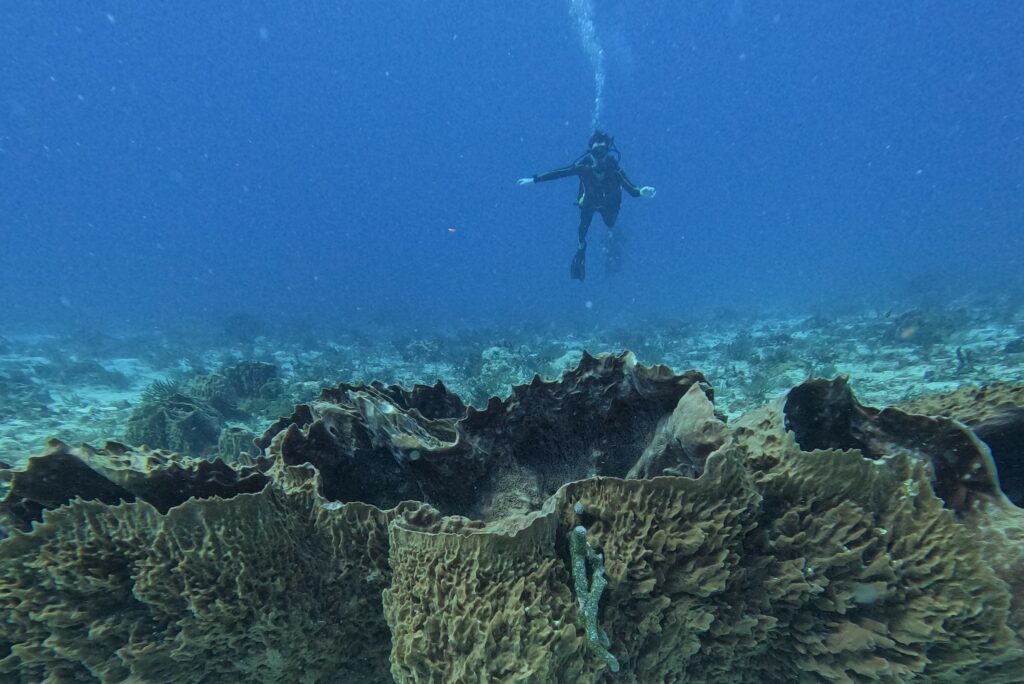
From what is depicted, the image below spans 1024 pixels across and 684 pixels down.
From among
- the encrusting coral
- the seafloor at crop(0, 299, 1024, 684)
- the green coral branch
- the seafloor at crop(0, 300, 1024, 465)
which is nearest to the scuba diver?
the seafloor at crop(0, 300, 1024, 465)

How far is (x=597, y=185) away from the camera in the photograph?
2006 centimetres

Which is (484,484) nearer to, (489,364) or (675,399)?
(675,399)

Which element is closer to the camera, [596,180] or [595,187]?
[596,180]

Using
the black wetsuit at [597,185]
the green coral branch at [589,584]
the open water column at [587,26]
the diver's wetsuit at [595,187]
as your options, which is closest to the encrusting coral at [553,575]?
the green coral branch at [589,584]

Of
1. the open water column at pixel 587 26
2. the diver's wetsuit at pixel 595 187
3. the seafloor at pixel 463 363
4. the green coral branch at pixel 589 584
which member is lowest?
the green coral branch at pixel 589 584

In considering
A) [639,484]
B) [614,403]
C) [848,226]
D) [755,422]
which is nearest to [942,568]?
[755,422]

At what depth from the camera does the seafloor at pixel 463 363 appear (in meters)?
9.07

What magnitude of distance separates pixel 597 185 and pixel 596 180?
0.81ft

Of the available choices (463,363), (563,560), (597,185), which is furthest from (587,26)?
(563,560)

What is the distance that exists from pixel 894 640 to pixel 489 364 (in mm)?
12265

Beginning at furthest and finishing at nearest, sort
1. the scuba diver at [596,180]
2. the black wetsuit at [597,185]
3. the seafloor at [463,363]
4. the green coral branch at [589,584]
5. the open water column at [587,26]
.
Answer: the open water column at [587,26] → the black wetsuit at [597,185] → the scuba diver at [596,180] → the seafloor at [463,363] → the green coral branch at [589,584]

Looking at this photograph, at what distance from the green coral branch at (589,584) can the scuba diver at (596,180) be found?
54.0ft

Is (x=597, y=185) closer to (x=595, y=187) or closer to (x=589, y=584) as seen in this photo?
(x=595, y=187)

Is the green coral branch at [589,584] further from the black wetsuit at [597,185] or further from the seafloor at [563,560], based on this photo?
the black wetsuit at [597,185]
